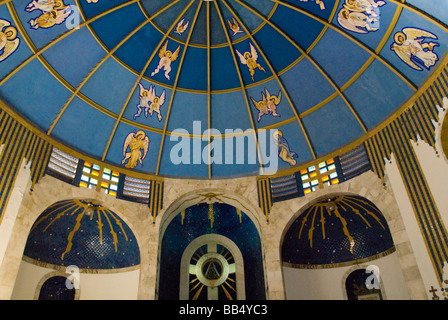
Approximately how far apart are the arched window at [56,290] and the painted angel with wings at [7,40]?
30.0 feet

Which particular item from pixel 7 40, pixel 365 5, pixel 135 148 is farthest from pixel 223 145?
pixel 7 40

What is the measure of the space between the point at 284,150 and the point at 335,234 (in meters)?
4.71

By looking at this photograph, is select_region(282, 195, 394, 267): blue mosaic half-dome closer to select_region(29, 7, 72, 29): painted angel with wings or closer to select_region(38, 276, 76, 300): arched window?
select_region(38, 276, 76, 300): arched window

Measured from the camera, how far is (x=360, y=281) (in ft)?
49.8

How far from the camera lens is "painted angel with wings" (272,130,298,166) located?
16562 millimetres

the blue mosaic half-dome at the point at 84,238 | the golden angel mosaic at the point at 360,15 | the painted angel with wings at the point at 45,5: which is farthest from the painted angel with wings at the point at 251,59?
the blue mosaic half-dome at the point at 84,238

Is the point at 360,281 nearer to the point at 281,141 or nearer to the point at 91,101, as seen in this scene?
the point at 281,141

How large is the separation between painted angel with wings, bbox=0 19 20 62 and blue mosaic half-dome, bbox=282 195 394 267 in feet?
44.5

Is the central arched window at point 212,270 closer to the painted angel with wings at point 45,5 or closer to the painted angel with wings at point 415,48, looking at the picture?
the painted angel with wings at point 415,48

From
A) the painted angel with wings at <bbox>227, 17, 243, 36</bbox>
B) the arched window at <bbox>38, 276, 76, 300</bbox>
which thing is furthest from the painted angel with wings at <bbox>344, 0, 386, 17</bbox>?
the arched window at <bbox>38, 276, 76, 300</bbox>

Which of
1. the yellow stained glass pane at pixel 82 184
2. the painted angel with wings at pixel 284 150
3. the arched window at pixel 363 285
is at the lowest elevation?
the arched window at pixel 363 285

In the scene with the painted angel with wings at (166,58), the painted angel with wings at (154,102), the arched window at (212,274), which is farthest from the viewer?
the arched window at (212,274)

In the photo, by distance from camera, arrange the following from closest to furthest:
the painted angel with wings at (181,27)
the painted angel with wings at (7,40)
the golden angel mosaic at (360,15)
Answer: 1. the painted angel with wings at (7,40)
2. the golden angel mosaic at (360,15)
3. the painted angel with wings at (181,27)

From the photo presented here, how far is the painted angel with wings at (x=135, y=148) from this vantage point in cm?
1641
